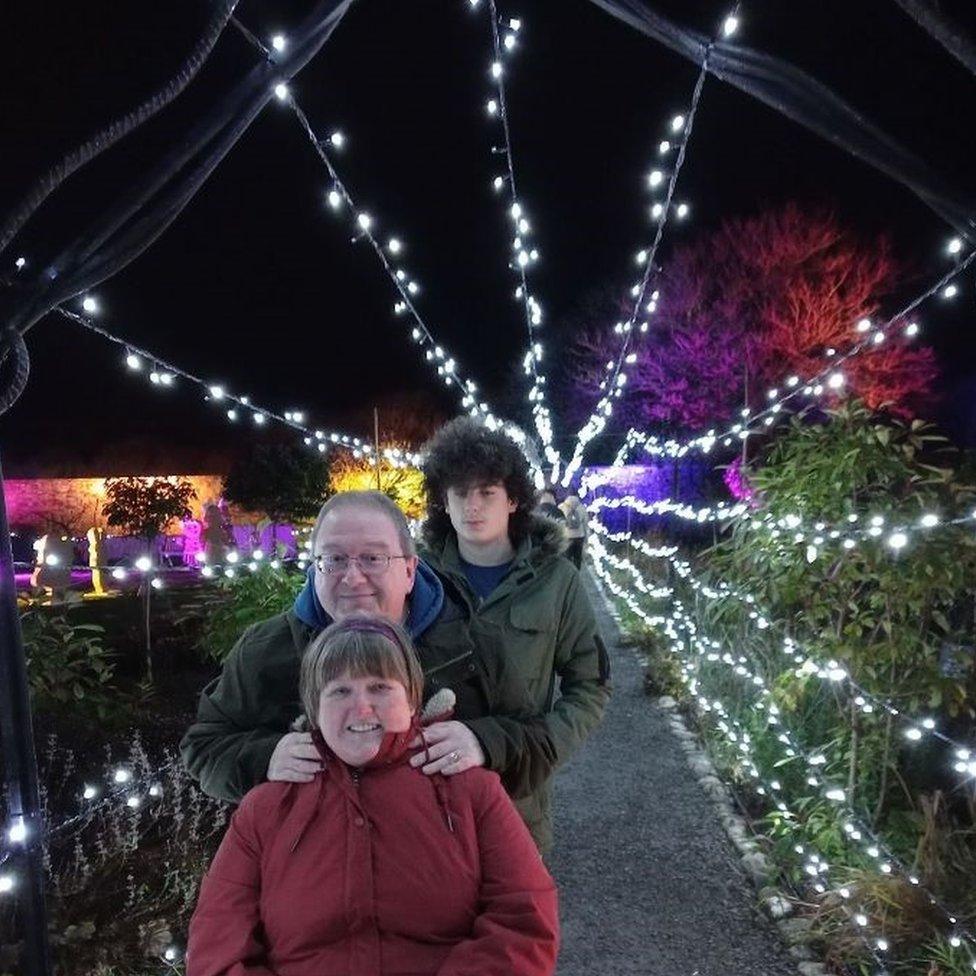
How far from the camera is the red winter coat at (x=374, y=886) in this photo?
1559mm

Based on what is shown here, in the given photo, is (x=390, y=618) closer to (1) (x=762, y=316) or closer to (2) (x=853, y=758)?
(2) (x=853, y=758)

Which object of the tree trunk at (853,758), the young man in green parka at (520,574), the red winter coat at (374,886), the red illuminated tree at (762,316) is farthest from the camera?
the red illuminated tree at (762,316)

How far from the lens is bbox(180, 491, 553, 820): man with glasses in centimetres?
182

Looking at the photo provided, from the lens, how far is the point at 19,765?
6.91 ft

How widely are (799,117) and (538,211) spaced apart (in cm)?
1410

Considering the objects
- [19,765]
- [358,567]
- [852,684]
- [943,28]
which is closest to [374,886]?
[358,567]

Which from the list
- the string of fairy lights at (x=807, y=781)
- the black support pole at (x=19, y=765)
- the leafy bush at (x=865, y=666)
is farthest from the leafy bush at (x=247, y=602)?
the black support pole at (x=19, y=765)

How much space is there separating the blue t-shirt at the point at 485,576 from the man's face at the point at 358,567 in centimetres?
92

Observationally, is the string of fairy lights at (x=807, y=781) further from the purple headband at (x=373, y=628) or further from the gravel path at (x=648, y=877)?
the purple headband at (x=373, y=628)

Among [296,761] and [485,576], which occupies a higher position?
[485,576]

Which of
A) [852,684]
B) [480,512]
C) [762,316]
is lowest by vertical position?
[852,684]

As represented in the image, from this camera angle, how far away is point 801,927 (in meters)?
3.44

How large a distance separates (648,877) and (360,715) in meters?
2.88

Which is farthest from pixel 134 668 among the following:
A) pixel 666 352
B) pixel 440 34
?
pixel 666 352
